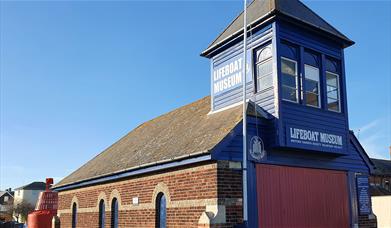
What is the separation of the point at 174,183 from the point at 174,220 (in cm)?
107

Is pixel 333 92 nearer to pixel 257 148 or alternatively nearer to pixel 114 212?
pixel 257 148

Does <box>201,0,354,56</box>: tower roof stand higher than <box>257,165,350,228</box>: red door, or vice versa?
<box>201,0,354,56</box>: tower roof

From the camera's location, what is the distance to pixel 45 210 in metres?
20.4

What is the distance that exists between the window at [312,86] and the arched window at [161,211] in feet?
17.8

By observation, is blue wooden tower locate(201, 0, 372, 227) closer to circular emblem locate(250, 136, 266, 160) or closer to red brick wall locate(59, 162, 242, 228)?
circular emblem locate(250, 136, 266, 160)

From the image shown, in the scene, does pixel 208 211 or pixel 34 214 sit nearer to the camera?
pixel 208 211

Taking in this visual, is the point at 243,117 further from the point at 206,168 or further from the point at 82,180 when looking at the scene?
the point at 82,180

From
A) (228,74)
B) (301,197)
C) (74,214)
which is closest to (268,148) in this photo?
(301,197)

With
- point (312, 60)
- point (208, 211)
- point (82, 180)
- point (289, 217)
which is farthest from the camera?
point (82, 180)

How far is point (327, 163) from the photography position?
527 inches

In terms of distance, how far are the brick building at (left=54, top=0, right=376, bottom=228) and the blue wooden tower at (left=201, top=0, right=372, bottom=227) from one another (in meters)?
0.03

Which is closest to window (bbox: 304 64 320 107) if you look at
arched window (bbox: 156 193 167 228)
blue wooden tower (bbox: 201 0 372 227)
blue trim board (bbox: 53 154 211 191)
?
blue wooden tower (bbox: 201 0 372 227)

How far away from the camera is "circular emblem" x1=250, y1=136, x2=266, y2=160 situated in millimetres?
11579

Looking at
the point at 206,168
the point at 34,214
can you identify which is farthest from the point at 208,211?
the point at 34,214
